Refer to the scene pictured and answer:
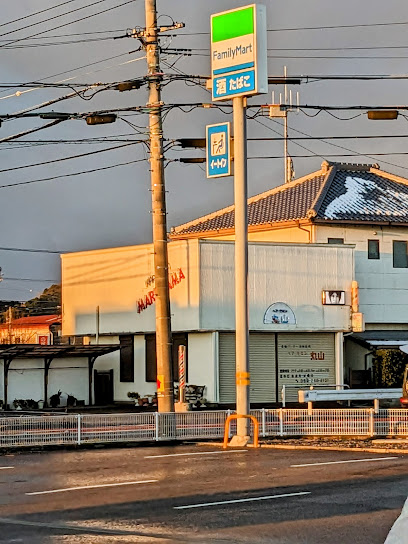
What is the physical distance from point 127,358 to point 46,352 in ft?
16.4

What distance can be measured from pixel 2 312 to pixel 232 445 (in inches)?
3433

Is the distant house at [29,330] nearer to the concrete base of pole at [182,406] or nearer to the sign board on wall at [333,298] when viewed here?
the sign board on wall at [333,298]

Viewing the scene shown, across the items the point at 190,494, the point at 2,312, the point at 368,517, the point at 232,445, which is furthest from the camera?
the point at 2,312

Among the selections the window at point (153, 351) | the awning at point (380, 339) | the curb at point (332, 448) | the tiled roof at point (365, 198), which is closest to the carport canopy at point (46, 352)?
the window at point (153, 351)

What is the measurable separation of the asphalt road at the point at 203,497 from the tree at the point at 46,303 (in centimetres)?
9328

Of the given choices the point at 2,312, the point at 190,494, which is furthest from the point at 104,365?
the point at 2,312

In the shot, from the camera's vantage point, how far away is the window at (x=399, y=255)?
5012cm

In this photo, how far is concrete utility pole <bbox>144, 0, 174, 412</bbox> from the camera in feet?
91.7

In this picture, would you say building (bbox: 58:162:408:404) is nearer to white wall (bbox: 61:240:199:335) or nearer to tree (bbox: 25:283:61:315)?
white wall (bbox: 61:240:199:335)

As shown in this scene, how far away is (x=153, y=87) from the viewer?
28.6 m

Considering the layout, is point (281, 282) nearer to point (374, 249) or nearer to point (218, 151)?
point (374, 249)

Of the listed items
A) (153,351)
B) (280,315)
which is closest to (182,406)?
(280,315)

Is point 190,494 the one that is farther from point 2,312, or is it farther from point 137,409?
point 2,312

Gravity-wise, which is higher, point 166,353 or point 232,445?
point 166,353
